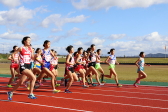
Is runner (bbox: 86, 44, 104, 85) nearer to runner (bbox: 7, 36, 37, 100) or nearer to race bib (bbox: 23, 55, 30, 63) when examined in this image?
runner (bbox: 7, 36, 37, 100)

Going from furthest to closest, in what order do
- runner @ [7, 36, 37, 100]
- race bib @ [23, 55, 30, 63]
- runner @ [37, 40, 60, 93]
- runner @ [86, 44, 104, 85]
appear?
1. runner @ [86, 44, 104, 85]
2. runner @ [37, 40, 60, 93]
3. race bib @ [23, 55, 30, 63]
4. runner @ [7, 36, 37, 100]

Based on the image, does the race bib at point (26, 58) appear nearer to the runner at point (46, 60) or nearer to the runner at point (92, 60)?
the runner at point (46, 60)

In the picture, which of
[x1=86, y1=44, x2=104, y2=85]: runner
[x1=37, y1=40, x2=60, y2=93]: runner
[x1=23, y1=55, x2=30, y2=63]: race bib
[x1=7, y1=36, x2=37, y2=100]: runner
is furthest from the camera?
[x1=86, y1=44, x2=104, y2=85]: runner

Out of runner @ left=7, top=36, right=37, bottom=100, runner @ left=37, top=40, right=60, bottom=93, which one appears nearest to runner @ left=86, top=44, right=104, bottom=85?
runner @ left=37, top=40, right=60, bottom=93

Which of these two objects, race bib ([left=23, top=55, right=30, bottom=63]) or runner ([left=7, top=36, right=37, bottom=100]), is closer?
runner ([left=7, top=36, right=37, bottom=100])

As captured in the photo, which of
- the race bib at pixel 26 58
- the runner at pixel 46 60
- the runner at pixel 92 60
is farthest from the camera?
the runner at pixel 92 60

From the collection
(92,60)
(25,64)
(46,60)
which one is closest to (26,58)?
(25,64)

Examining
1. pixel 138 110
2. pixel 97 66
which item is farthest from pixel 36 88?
pixel 138 110

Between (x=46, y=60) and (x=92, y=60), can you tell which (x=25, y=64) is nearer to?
(x=46, y=60)

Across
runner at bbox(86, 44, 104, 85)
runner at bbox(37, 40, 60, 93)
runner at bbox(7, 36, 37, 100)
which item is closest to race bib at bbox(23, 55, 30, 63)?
runner at bbox(7, 36, 37, 100)

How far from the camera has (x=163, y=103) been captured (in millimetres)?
6832

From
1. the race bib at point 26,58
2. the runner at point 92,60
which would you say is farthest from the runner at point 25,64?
the runner at point 92,60

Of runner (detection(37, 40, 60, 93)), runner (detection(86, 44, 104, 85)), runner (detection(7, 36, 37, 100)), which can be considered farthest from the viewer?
runner (detection(86, 44, 104, 85))

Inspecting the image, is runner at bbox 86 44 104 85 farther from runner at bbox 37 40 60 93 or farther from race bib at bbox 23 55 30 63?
race bib at bbox 23 55 30 63
